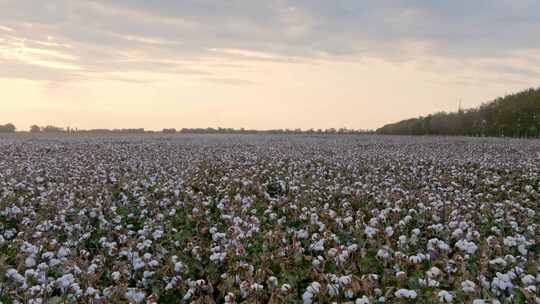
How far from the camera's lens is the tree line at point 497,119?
3856cm

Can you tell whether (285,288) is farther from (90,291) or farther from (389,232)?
(389,232)

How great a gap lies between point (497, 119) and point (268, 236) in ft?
125

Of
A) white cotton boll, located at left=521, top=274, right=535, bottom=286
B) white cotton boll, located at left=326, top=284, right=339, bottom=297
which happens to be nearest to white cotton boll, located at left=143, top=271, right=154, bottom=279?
white cotton boll, located at left=326, top=284, right=339, bottom=297

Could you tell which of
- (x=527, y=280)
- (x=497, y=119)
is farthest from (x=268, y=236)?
(x=497, y=119)

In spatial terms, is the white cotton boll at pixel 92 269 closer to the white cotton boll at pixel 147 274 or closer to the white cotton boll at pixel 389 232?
the white cotton boll at pixel 147 274

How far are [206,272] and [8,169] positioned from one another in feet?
37.2

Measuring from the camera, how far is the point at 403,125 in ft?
177

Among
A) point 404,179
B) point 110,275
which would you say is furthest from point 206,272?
point 404,179

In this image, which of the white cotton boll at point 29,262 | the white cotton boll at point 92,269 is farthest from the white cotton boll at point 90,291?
the white cotton boll at point 29,262

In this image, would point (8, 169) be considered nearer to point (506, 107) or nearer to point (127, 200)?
point (127, 200)

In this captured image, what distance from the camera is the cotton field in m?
5.27

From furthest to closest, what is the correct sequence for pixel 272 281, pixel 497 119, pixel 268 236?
pixel 497 119 < pixel 268 236 < pixel 272 281

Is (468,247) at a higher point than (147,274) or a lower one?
higher

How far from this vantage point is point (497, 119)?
40.5 m
